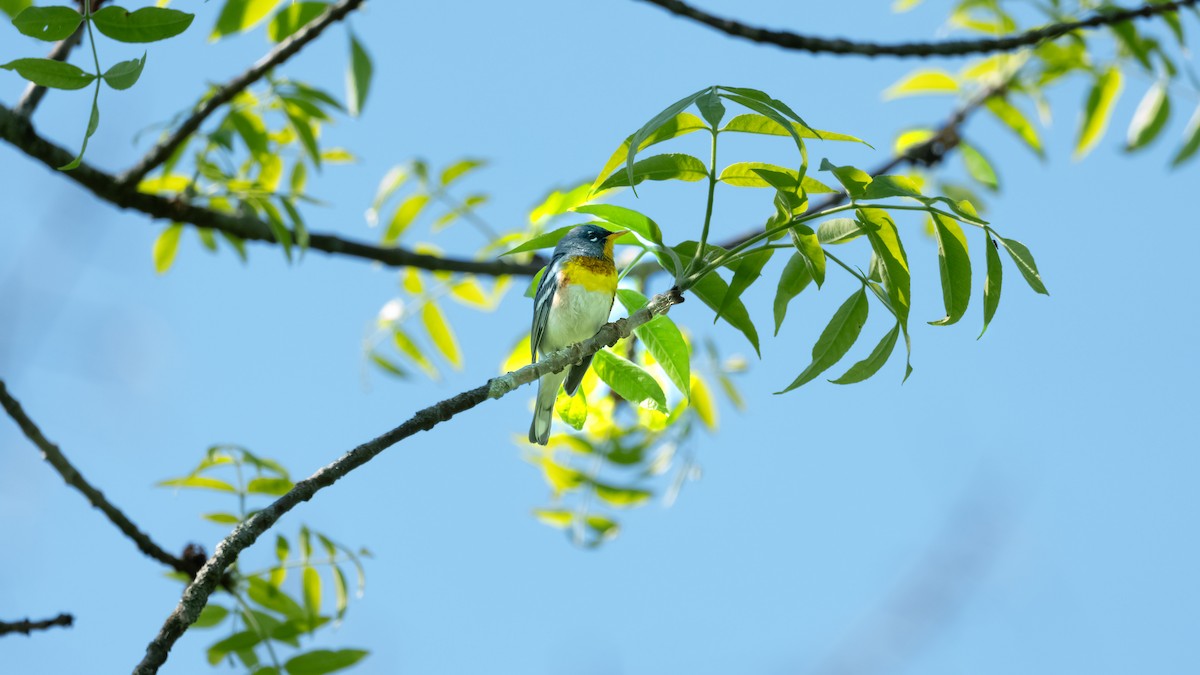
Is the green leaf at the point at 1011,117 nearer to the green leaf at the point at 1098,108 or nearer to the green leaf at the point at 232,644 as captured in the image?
the green leaf at the point at 1098,108

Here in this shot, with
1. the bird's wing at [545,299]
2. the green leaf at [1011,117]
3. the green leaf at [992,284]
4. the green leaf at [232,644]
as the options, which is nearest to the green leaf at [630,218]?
the green leaf at [992,284]

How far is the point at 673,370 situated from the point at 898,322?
56 cm

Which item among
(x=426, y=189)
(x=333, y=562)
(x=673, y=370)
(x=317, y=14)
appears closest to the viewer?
(x=673, y=370)

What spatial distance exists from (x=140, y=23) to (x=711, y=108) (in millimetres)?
1109

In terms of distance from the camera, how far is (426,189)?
15.2ft

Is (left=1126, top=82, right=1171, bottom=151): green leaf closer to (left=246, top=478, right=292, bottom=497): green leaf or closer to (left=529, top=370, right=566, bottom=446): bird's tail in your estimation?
(left=529, top=370, right=566, bottom=446): bird's tail

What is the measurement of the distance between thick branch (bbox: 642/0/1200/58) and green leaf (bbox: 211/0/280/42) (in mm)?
1260

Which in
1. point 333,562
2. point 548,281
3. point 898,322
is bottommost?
point 898,322

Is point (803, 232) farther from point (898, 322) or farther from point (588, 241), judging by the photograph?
point (588, 241)

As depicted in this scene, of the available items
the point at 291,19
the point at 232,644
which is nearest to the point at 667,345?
the point at 232,644

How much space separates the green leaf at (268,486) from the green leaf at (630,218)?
1.43 meters

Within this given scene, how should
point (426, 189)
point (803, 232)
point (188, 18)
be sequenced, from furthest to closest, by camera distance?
1. point (426, 189)
2. point (803, 232)
3. point (188, 18)

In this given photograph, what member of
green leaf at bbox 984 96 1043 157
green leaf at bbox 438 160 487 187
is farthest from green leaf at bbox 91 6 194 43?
green leaf at bbox 984 96 1043 157

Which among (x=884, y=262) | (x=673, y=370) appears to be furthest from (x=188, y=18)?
(x=884, y=262)
